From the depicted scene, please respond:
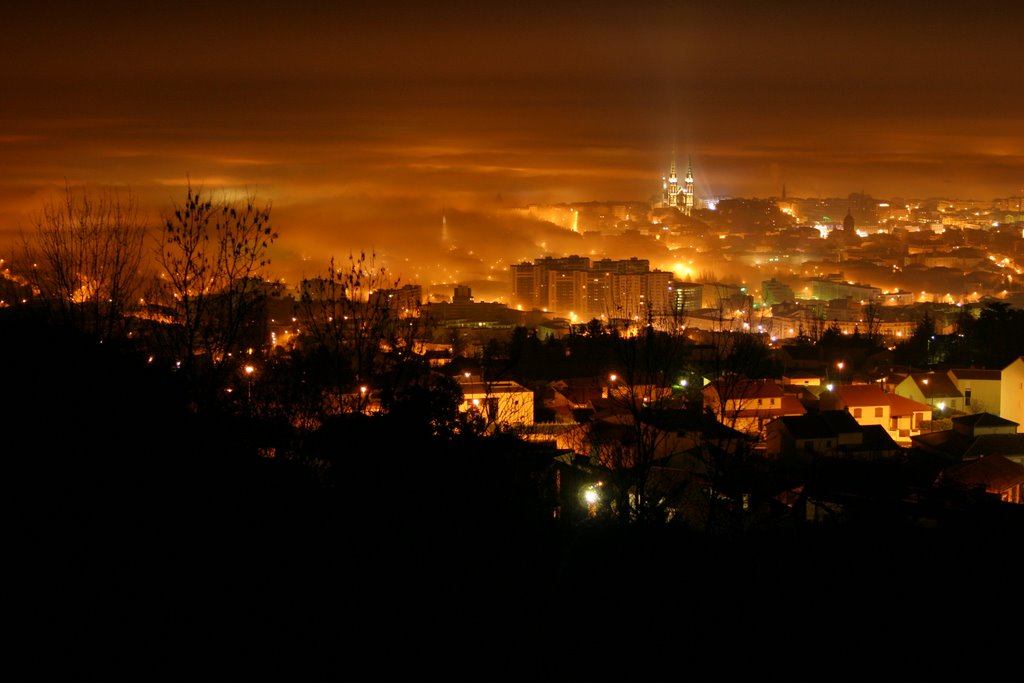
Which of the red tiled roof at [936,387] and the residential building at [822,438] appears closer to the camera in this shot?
the residential building at [822,438]

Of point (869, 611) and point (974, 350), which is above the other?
point (974, 350)

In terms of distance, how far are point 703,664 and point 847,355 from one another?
45.6 ft

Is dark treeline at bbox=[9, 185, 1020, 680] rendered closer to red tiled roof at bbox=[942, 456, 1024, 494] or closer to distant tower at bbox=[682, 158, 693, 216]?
red tiled roof at bbox=[942, 456, 1024, 494]

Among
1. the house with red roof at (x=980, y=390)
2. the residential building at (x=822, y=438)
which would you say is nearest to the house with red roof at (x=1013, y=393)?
the house with red roof at (x=980, y=390)

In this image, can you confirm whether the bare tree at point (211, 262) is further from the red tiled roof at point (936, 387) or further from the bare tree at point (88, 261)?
the red tiled roof at point (936, 387)

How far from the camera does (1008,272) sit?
31.8 m

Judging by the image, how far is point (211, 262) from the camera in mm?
3584

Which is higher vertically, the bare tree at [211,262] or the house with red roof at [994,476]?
the bare tree at [211,262]

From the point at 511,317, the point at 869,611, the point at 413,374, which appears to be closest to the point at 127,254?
the point at 413,374

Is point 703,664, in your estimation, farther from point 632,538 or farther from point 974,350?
point 974,350

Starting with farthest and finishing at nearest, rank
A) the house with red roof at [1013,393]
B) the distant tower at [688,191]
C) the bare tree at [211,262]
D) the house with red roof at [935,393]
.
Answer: the distant tower at [688,191] → the house with red roof at [935,393] → the house with red roof at [1013,393] → the bare tree at [211,262]

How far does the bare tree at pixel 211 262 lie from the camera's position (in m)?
3.39

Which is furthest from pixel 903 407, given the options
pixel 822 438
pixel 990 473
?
pixel 990 473

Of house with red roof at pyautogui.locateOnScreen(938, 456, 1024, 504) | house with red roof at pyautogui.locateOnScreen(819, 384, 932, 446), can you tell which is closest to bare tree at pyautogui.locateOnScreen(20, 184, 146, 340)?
house with red roof at pyautogui.locateOnScreen(938, 456, 1024, 504)
